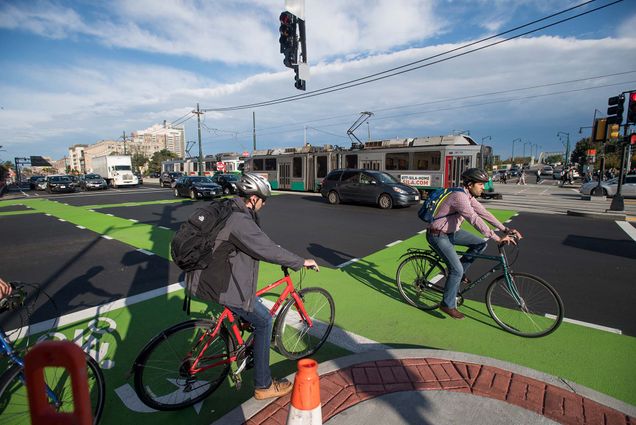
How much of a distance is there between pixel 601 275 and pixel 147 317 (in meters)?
7.17

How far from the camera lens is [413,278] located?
4.62 meters

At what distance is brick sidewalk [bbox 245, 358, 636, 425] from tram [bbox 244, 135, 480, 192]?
15.0 m

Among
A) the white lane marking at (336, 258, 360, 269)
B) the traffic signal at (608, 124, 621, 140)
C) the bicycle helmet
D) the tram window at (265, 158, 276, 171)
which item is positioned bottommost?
the white lane marking at (336, 258, 360, 269)

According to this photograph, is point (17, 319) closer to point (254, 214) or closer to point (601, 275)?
point (254, 214)

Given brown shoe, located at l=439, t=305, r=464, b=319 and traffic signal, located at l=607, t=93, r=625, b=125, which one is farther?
traffic signal, located at l=607, t=93, r=625, b=125

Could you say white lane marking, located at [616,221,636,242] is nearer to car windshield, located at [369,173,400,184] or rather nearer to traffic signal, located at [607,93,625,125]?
traffic signal, located at [607,93,625,125]

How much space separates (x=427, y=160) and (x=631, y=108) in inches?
312

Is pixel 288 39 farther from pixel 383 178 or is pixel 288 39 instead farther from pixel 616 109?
pixel 616 109

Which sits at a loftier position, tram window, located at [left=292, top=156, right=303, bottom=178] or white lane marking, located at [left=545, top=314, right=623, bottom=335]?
tram window, located at [left=292, top=156, right=303, bottom=178]

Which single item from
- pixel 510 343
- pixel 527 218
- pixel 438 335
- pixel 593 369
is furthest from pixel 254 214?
pixel 527 218

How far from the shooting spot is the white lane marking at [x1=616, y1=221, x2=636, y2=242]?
29.1ft

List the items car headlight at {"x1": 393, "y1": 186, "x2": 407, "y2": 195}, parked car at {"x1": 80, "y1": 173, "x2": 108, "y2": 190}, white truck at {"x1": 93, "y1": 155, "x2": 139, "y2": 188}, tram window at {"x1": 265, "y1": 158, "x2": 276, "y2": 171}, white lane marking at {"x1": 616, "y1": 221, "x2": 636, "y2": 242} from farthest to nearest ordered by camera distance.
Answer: white truck at {"x1": 93, "y1": 155, "x2": 139, "y2": 188} → parked car at {"x1": 80, "y1": 173, "x2": 108, "y2": 190} → tram window at {"x1": 265, "y1": 158, "x2": 276, "y2": 171} → car headlight at {"x1": 393, "y1": 186, "x2": 407, "y2": 195} → white lane marking at {"x1": 616, "y1": 221, "x2": 636, "y2": 242}

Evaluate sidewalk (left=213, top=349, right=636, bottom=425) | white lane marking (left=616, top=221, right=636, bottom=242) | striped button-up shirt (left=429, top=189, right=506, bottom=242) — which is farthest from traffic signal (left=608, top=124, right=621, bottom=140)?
sidewalk (left=213, top=349, right=636, bottom=425)

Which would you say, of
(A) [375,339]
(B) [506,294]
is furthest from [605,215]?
(A) [375,339]
